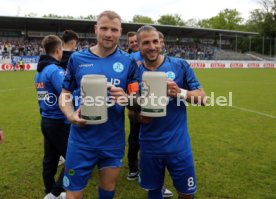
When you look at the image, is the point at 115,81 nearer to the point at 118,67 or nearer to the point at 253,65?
the point at 118,67

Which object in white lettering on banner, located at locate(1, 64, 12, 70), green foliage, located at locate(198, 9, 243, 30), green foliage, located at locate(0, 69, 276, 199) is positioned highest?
green foliage, located at locate(198, 9, 243, 30)

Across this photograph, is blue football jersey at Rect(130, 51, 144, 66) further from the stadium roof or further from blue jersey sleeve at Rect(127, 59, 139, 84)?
the stadium roof

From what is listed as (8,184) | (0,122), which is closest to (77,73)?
(8,184)

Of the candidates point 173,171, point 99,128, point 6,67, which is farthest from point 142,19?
point 99,128

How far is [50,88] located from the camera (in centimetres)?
430

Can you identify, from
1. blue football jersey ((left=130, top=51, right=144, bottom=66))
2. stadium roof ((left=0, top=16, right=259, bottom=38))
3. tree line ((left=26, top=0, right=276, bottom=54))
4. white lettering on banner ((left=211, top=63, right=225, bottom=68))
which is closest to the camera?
blue football jersey ((left=130, top=51, right=144, bottom=66))

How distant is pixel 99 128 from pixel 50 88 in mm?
1507

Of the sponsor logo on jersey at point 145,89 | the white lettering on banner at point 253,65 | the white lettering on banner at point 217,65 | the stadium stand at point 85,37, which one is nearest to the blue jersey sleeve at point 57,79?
the sponsor logo on jersey at point 145,89

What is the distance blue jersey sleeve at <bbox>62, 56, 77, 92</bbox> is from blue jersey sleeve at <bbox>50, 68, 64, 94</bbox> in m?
1.03

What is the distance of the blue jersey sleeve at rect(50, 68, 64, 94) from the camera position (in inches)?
165

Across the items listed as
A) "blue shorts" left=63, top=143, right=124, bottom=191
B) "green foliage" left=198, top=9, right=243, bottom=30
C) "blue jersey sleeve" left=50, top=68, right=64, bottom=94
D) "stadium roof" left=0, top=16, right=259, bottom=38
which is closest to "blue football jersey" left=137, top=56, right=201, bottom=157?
"blue shorts" left=63, top=143, right=124, bottom=191

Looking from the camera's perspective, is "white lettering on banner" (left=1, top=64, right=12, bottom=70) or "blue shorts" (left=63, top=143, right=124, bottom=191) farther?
"white lettering on banner" (left=1, top=64, right=12, bottom=70)

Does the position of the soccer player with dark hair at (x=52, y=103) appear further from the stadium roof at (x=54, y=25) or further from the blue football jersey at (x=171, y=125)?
the stadium roof at (x=54, y=25)

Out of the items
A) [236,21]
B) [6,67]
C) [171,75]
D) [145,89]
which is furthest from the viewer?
[236,21]
